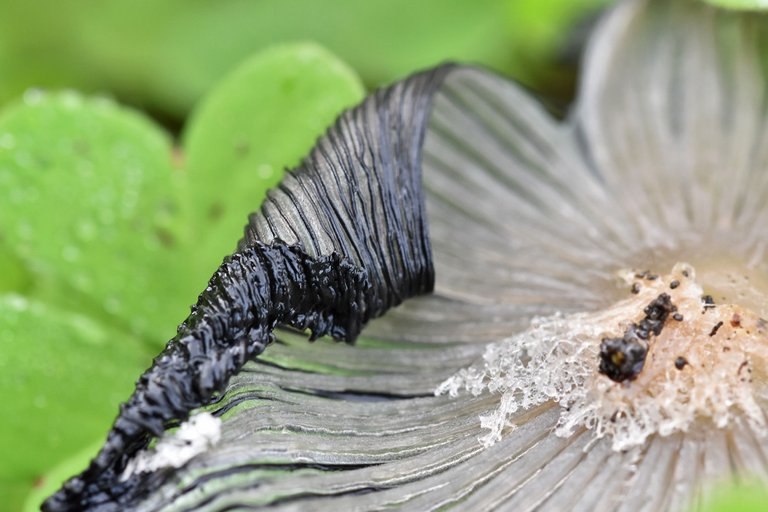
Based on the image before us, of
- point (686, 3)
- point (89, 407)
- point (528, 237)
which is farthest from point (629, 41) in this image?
point (89, 407)

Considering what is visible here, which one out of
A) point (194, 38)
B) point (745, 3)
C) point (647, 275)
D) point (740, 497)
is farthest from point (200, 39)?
point (740, 497)

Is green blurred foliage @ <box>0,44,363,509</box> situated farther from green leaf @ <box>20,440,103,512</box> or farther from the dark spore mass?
the dark spore mass

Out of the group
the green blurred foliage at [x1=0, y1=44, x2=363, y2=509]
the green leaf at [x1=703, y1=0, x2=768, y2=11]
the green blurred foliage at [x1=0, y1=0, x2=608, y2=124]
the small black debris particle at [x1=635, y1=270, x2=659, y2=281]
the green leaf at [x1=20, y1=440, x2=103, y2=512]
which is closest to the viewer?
the small black debris particle at [x1=635, y1=270, x2=659, y2=281]

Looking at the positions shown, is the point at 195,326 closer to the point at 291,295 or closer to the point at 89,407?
the point at 291,295

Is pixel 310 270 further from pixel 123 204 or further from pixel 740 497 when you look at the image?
pixel 123 204

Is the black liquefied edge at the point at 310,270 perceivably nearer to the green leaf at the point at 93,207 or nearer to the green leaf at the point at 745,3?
the green leaf at the point at 745,3

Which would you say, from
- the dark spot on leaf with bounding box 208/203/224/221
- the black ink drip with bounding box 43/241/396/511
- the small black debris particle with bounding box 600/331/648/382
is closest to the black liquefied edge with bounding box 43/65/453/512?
the black ink drip with bounding box 43/241/396/511
